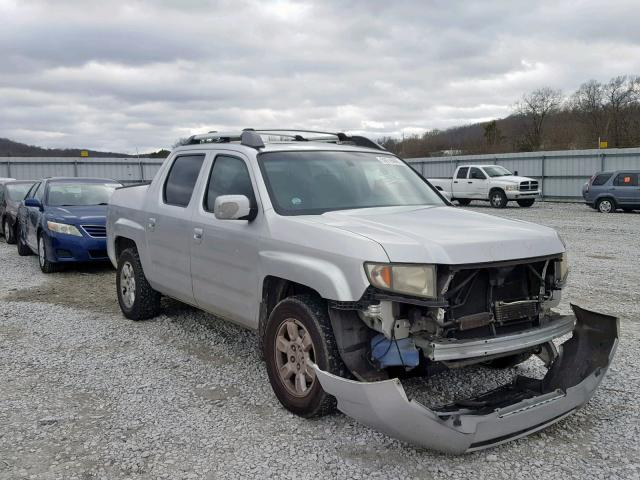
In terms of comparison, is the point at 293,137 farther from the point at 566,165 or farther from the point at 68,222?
the point at 566,165

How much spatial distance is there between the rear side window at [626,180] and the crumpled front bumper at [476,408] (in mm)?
19847

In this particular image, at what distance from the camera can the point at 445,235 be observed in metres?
3.60

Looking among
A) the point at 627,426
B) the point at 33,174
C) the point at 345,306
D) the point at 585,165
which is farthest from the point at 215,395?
the point at 33,174

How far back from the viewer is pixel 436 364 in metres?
3.75

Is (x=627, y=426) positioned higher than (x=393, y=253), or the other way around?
(x=393, y=253)

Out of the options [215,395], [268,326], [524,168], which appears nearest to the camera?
[268,326]

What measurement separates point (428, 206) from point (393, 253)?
62.1 inches

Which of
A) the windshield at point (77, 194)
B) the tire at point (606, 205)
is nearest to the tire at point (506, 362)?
the windshield at point (77, 194)

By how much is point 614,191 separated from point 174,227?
2061 centimetres

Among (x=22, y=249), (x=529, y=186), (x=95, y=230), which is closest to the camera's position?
(x=95, y=230)

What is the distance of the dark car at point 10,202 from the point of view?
14.2 meters

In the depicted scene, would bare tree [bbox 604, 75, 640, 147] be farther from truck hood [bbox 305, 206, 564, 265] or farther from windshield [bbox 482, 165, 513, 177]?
truck hood [bbox 305, 206, 564, 265]

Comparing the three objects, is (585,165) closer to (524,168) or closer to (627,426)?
(524,168)

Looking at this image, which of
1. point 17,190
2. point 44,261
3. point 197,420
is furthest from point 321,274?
point 17,190
